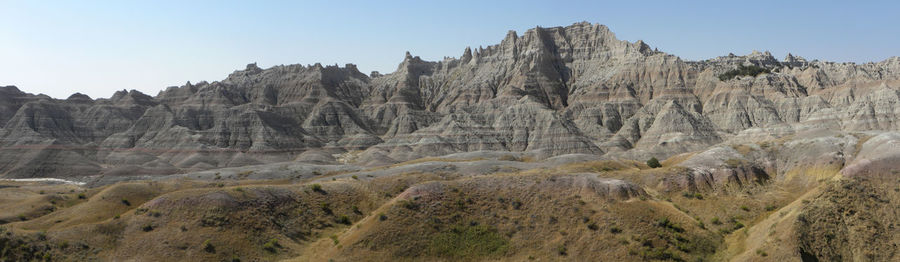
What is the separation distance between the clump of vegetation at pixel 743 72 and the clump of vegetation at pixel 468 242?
159571mm

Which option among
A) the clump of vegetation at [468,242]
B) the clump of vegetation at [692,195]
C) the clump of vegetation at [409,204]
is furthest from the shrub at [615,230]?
the clump of vegetation at [409,204]

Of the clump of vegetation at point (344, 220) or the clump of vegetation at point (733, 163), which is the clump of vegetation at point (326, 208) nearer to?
the clump of vegetation at point (344, 220)

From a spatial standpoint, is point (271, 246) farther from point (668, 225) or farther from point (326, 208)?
point (668, 225)

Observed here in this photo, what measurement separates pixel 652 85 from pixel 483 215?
476 feet

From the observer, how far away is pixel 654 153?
420 feet

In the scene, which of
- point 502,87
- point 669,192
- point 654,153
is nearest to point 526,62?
point 502,87

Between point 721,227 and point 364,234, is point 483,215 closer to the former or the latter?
point 364,234

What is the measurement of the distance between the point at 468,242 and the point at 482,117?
134817 mm

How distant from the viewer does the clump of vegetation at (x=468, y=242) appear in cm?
3894

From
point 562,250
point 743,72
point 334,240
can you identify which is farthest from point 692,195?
point 743,72

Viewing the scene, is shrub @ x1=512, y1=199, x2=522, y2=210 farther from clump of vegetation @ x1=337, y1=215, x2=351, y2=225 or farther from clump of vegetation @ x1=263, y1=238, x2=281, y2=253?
clump of vegetation @ x1=263, y1=238, x2=281, y2=253

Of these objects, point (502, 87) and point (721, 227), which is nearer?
point (721, 227)

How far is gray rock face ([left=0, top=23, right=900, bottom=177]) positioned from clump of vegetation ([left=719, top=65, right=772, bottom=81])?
637cm

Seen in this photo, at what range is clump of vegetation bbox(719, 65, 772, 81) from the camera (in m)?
177
